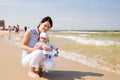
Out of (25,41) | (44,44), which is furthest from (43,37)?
(25,41)

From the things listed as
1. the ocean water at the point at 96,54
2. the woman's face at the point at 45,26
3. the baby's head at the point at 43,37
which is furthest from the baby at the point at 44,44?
the ocean water at the point at 96,54

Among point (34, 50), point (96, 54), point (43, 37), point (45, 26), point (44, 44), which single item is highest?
point (45, 26)

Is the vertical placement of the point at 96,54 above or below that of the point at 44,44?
below

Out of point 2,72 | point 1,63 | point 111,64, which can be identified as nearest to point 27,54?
A: point 2,72

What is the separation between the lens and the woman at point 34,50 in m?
4.99

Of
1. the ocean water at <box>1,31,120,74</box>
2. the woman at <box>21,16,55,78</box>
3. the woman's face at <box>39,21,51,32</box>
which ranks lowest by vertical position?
the ocean water at <box>1,31,120,74</box>

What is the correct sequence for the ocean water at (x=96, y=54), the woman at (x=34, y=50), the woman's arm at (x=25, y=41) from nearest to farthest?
the woman at (x=34, y=50) < the woman's arm at (x=25, y=41) < the ocean water at (x=96, y=54)

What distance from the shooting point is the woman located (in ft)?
16.4

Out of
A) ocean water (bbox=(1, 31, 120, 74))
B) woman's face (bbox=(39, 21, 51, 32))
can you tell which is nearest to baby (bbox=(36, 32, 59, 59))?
woman's face (bbox=(39, 21, 51, 32))

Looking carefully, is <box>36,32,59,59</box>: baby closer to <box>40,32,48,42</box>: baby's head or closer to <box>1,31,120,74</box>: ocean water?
<box>40,32,48,42</box>: baby's head

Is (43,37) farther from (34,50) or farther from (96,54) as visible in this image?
(96,54)

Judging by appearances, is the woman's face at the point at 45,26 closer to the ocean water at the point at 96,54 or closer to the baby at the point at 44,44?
the baby at the point at 44,44

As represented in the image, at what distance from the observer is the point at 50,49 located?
5016 millimetres

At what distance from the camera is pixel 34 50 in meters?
5.05
